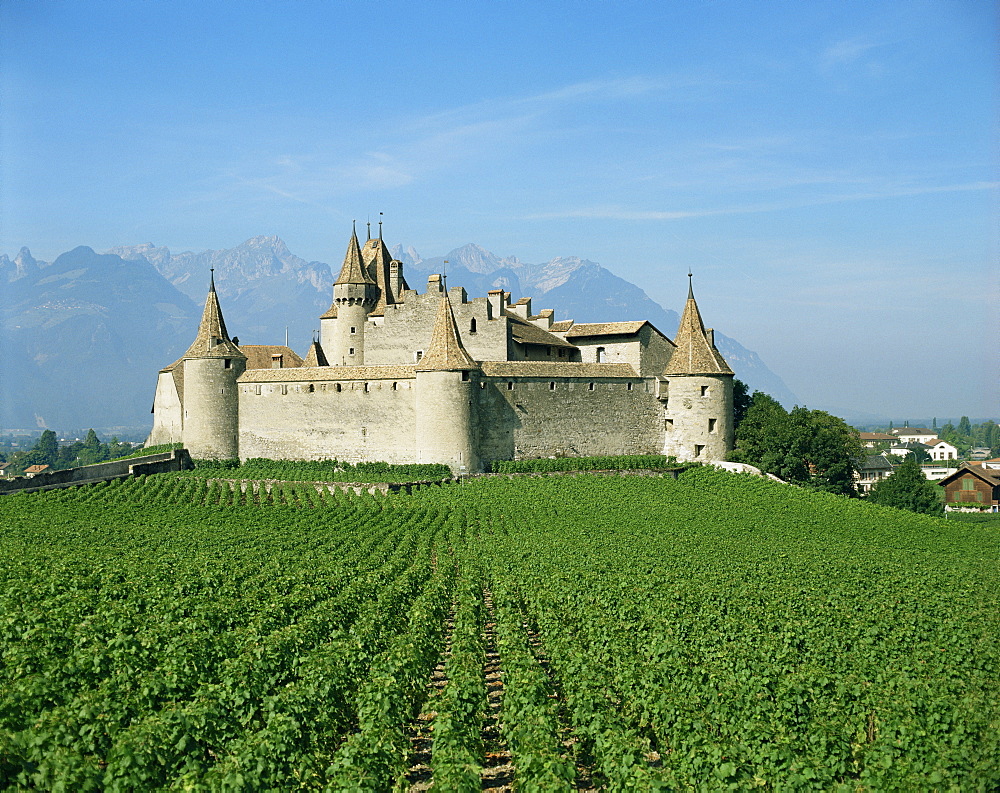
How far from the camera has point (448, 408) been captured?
4284 cm

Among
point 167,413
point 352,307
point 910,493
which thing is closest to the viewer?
point 352,307

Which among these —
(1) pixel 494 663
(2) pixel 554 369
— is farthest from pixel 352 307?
(1) pixel 494 663

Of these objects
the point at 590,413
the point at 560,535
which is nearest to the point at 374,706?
the point at 560,535

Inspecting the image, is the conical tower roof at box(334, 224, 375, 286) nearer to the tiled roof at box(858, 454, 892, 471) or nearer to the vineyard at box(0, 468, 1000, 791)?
the vineyard at box(0, 468, 1000, 791)

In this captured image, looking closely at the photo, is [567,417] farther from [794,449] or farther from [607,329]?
[794,449]

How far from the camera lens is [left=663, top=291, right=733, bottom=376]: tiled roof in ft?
153

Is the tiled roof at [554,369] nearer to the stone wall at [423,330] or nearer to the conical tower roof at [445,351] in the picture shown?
the conical tower roof at [445,351]

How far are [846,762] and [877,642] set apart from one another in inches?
211

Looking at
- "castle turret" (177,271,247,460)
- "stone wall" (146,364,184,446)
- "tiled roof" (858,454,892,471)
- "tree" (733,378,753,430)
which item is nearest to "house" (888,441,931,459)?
"tiled roof" (858,454,892,471)

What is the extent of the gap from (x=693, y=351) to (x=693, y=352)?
0.18ft

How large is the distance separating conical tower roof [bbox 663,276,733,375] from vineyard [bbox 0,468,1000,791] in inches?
753

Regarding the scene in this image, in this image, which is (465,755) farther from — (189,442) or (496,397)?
(189,442)

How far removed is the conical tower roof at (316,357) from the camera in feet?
179

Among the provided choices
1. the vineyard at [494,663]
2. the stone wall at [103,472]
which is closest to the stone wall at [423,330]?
the stone wall at [103,472]
